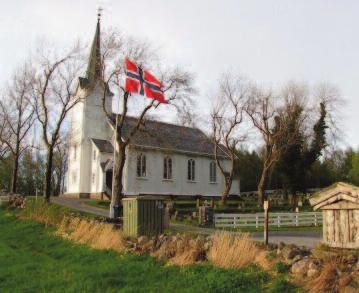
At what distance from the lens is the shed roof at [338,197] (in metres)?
8.64

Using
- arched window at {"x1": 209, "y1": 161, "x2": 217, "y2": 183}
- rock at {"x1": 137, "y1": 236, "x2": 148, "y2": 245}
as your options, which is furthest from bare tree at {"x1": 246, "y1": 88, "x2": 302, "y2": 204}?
rock at {"x1": 137, "y1": 236, "x2": 148, "y2": 245}

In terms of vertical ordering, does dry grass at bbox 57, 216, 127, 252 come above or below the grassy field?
above

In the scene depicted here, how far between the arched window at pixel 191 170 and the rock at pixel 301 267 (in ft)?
128

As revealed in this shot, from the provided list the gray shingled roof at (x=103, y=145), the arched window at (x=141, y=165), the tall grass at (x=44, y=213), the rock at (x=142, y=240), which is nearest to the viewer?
the rock at (x=142, y=240)

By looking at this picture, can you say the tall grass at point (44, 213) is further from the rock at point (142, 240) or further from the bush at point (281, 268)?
the bush at point (281, 268)

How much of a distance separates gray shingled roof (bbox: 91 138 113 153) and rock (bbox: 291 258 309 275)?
115 ft

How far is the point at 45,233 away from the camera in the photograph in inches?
701

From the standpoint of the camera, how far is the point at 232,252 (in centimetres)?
1007

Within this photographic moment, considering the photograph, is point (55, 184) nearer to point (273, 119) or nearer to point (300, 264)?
point (273, 119)

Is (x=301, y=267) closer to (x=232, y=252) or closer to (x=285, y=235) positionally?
(x=232, y=252)

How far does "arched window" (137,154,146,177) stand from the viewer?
144 feet

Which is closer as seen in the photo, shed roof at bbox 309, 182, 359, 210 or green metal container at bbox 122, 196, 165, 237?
shed roof at bbox 309, 182, 359, 210

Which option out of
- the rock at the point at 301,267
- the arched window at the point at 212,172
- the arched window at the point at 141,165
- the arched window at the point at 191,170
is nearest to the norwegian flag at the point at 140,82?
the rock at the point at 301,267

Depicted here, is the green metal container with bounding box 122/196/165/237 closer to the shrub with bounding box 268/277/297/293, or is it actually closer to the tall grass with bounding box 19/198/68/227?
the tall grass with bounding box 19/198/68/227
